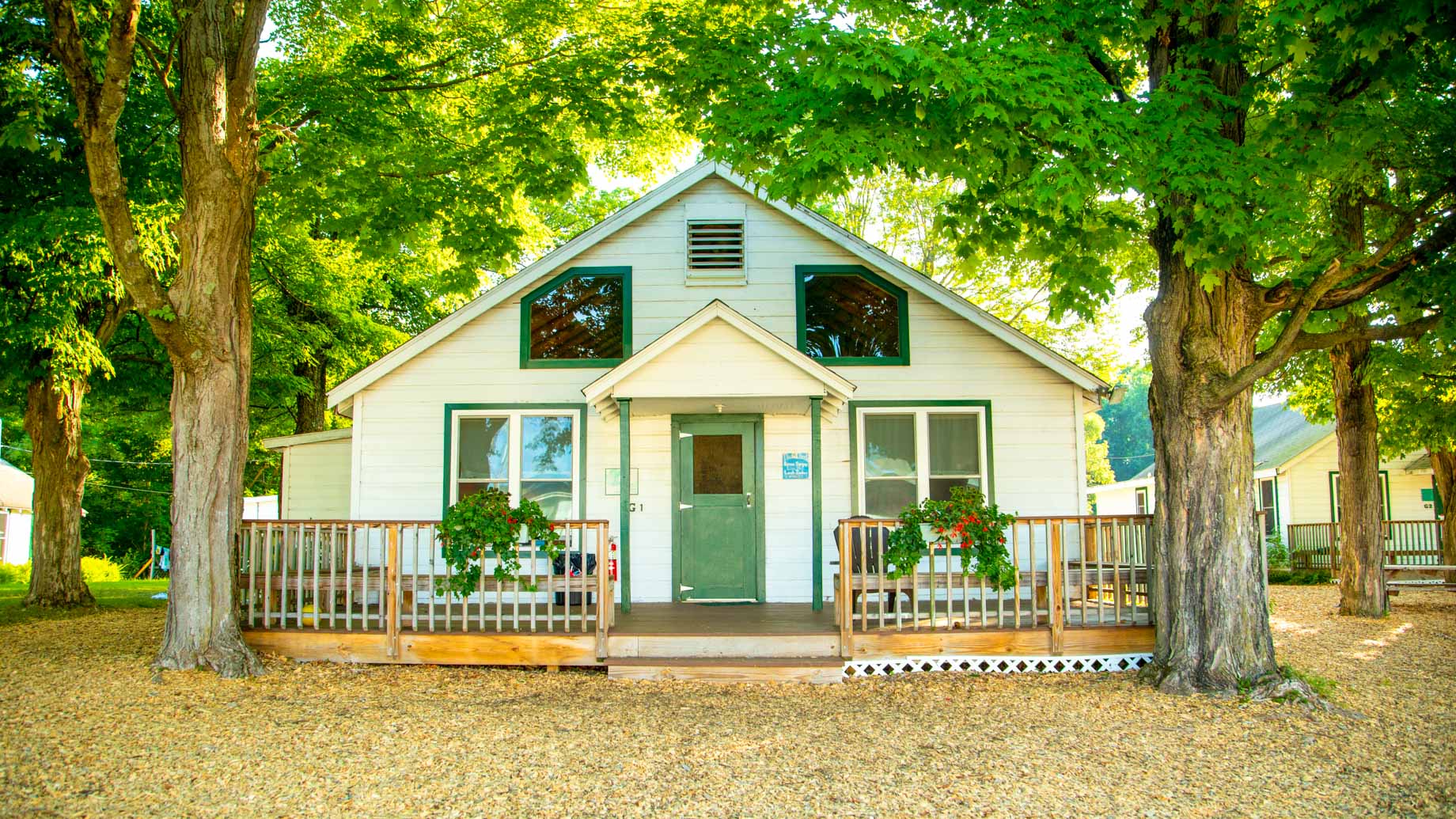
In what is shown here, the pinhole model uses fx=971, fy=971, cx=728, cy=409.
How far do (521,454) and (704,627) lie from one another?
3.43 meters

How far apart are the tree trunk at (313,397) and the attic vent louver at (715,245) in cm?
1139

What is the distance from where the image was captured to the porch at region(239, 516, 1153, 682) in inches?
338

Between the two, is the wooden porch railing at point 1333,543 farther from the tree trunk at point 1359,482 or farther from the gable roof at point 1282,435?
A: the tree trunk at point 1359,482

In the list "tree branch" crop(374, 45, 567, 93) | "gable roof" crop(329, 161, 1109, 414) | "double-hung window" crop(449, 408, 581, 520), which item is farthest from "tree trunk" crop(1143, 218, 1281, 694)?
"tree branch" crop(374, 45, 567, 93)

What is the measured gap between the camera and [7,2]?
10.5m

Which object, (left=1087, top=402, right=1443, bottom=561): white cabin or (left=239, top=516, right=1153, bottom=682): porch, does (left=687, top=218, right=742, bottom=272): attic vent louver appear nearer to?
(left=239, top=516, right=1153, bottom=682): porch

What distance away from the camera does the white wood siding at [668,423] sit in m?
11.0

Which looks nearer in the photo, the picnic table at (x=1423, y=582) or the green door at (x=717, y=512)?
the green door at (x=717, y=512)

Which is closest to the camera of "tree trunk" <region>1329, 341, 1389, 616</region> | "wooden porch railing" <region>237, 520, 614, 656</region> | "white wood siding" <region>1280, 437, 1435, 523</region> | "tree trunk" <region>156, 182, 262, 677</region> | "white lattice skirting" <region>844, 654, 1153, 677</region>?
"tree trunk" <region>156, 182, 262, 677</region>

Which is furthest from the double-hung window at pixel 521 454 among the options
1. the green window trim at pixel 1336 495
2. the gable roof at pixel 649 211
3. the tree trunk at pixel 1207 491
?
the green window trim at pixel 1336 495

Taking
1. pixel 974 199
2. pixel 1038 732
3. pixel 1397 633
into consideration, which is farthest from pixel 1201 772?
pixel 1397 633

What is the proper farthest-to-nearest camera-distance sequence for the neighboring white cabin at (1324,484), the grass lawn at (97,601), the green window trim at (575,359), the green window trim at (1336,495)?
1. the neighboring white cabin at (1324,484)
2. the green window trim at (1336,495)
3. the grass lawn at (97,601)
4. the green window trim at (575,359)

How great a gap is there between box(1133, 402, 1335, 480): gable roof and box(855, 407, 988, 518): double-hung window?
1294 centimetres

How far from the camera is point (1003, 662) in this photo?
29.4 feet
